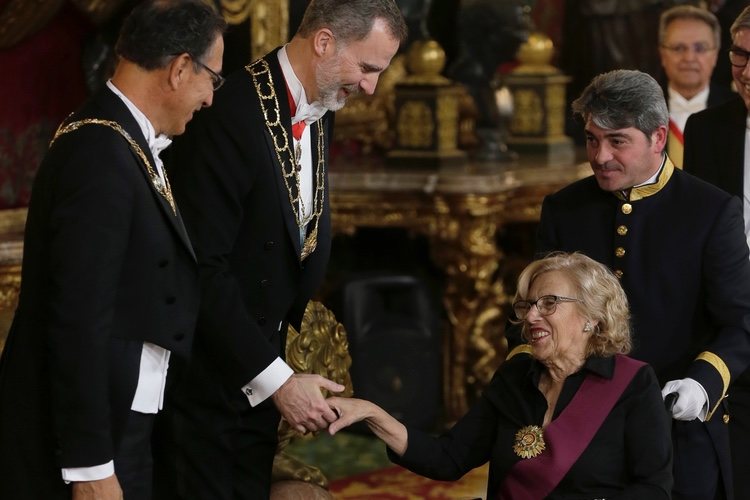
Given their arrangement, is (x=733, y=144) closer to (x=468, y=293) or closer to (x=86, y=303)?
(x=86, y=303)

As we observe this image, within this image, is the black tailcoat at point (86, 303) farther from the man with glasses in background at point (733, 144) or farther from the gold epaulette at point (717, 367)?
the man with glasses in background at point (733, 144)

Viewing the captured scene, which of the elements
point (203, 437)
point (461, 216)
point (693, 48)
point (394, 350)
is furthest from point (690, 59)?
point (203, 437)

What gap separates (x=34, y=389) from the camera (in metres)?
2.72

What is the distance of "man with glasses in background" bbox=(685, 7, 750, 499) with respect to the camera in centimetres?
367

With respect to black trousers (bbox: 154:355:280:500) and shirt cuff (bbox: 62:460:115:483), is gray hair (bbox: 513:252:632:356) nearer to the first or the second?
black trousers (bbox: 154:355:280:500)

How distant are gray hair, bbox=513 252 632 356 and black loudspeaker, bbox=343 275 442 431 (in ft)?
10.1

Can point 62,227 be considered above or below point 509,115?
above

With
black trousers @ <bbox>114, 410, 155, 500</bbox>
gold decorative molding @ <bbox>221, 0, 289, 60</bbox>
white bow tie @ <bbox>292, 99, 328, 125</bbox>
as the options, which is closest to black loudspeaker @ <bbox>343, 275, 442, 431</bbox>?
gold decorative molding @ <bbox>221, 0, 289, 60</bbox>

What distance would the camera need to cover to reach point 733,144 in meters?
3.92

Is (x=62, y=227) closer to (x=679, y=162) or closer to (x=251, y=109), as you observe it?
(x=251, y=109)

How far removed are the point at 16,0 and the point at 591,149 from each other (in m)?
3.01

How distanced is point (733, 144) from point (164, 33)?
70.4 inches

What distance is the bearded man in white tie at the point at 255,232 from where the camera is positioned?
3.14 meters

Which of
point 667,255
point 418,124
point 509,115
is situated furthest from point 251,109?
point 509,115
